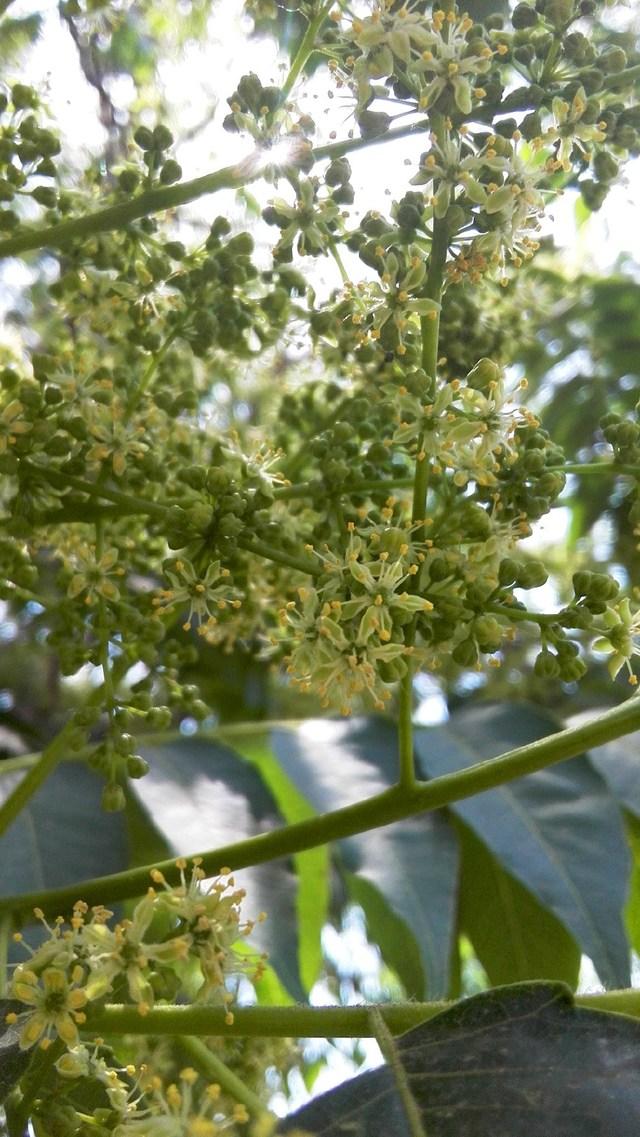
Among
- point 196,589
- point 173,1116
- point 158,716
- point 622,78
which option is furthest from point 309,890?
point 622,78

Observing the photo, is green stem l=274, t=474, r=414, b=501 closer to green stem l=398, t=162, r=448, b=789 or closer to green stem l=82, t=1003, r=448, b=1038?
green stem l=398, t=162, r=448, b=789

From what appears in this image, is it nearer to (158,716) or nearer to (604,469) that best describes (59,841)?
(158,716)

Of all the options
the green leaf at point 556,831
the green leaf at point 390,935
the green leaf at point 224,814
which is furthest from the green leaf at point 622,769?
the green leaf at point 224,814

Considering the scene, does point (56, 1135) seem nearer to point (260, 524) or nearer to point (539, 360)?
point (260, 524)

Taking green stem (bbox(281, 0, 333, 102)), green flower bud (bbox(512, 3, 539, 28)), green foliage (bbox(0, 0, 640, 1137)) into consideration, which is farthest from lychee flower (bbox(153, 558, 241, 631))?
green flower bud (bbox(512, 3, 539, 28))

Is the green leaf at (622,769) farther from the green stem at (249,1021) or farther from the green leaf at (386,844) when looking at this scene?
the green stem at (249,1021)

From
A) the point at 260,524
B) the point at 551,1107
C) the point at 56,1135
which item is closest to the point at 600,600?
the point at 260,524
